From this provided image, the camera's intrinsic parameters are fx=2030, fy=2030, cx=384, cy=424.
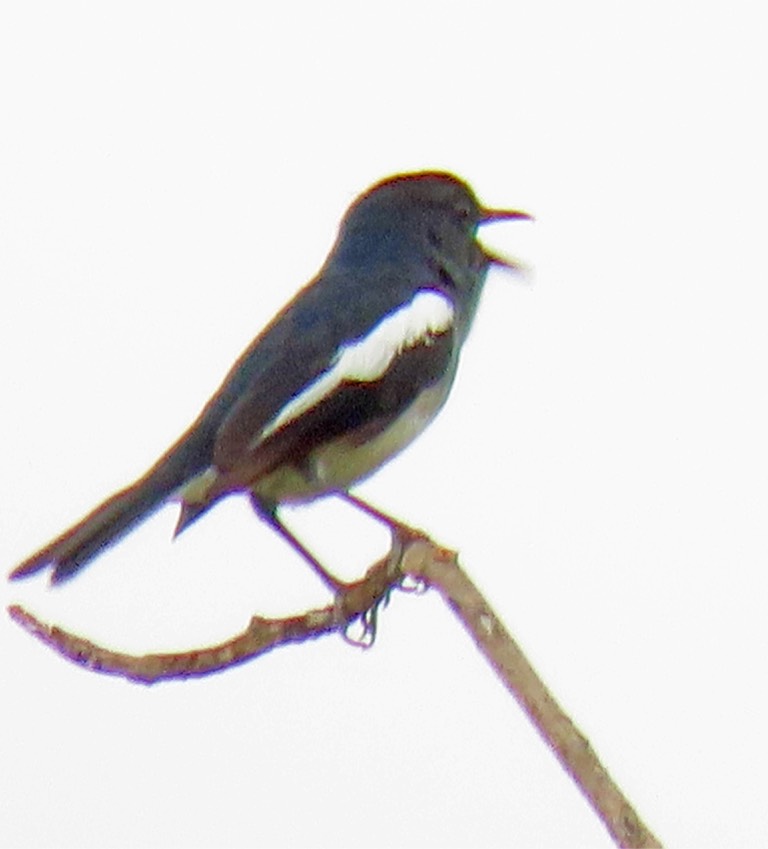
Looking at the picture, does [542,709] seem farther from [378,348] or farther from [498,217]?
[498,217]

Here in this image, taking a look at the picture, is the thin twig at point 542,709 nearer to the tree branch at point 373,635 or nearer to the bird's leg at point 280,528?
the tree branch at point 373,635

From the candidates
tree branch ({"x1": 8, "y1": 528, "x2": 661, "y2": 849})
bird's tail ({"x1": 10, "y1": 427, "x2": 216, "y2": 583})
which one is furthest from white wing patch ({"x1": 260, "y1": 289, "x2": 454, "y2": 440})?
tree branch ({"x1": 8, "y1": 528, "x2": 661, "y2": 849})

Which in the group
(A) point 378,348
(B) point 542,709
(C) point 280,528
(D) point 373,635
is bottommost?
(B) point 542,709

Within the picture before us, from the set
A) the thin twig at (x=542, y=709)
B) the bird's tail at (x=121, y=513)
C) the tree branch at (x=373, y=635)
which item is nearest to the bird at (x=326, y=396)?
the bird's tail at (x=121, y=513)

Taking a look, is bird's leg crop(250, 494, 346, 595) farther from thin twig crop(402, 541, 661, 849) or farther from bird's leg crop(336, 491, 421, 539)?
thin twig crop(402, 541, 661, 849)

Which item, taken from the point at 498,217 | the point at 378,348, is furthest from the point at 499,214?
the point at 378,348
